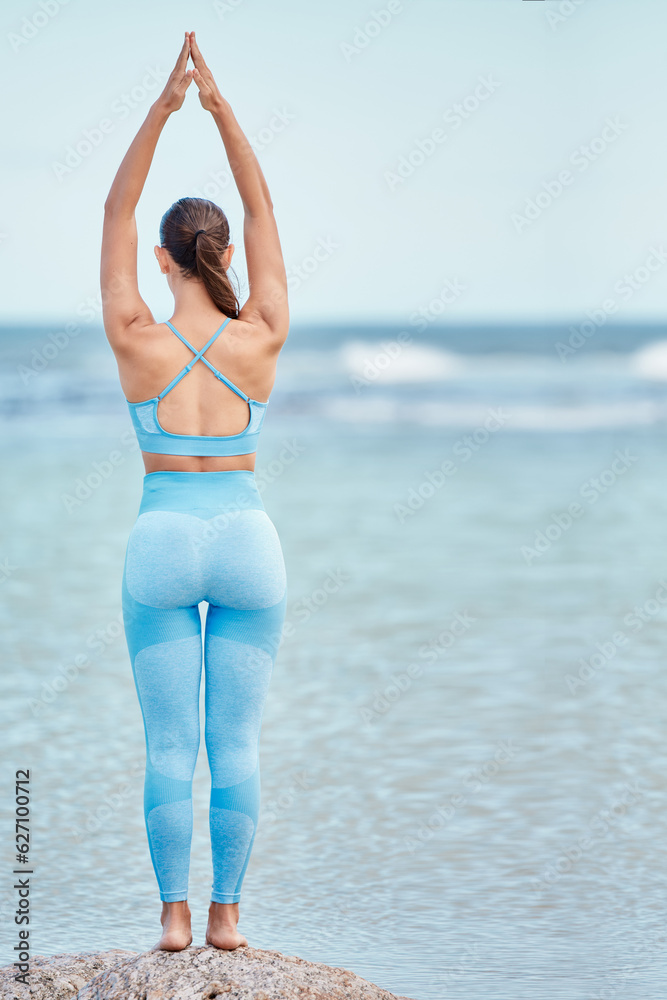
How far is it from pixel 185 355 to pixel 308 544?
6.50m

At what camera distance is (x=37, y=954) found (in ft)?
10.1

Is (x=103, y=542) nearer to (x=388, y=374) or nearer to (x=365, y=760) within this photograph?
(x=365, y=760)

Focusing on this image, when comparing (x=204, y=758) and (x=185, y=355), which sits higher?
(x=185, y=355)

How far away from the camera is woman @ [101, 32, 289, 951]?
242 centimetres

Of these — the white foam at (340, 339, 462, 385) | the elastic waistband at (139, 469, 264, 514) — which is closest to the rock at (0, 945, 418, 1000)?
the elastic waistband at (139, 469, 264, 514)

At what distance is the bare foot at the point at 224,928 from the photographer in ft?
8.24

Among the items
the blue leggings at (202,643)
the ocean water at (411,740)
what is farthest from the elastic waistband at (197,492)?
the ocean water at (411,740)

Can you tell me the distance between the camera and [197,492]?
245 cm

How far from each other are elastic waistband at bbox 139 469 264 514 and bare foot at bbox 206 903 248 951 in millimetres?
865

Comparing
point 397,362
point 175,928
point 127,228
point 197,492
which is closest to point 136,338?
point 127,228

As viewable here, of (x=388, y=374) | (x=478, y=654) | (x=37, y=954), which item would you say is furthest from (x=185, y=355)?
(x=388, y=374)

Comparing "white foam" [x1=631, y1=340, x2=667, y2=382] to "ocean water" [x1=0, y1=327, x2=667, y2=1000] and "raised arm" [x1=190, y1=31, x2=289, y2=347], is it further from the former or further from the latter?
"raised arm" [x1=190, y1=31, x2=289, y2=347]

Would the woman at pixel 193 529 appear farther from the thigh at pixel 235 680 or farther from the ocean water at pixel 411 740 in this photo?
the ocean water at pixel 411 740

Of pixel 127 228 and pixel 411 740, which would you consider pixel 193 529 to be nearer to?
pixel 127 228
